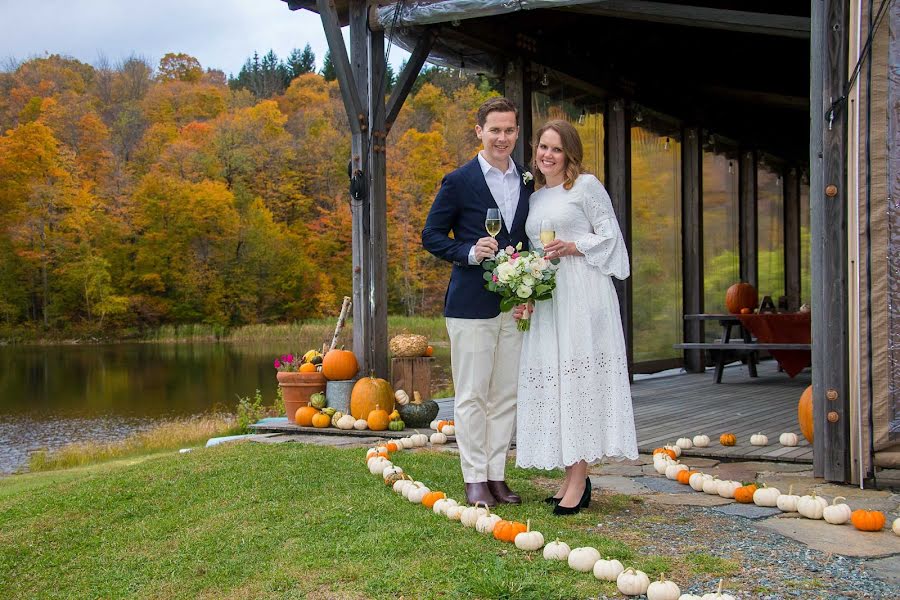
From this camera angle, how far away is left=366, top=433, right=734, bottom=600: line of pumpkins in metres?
2.34

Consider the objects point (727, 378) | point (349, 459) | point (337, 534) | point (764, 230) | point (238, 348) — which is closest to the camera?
point (337, 534)

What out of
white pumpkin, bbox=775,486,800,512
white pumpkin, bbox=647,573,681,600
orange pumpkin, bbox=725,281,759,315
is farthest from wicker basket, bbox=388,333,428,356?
white pumpkin, bbox=647,573,681,600

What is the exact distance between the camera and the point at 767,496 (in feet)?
11.7

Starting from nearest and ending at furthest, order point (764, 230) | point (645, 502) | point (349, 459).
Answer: point (645, 502) < point (349, 459) < point (764, 230)

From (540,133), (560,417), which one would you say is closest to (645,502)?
(560,417)

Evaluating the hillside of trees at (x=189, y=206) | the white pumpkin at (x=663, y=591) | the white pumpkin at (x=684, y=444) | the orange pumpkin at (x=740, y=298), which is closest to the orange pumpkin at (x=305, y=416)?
the white pumpkin at (x=684, y=444)

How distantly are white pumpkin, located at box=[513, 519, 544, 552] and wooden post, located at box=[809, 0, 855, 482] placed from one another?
176cm

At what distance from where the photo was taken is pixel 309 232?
35.8 m

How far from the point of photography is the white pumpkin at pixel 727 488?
3.74 meters

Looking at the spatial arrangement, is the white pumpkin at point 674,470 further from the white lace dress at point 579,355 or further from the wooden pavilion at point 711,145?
the white lace dress at point 579,355

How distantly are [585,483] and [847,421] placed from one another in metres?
1.27

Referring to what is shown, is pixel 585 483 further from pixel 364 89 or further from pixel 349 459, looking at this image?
pixel 364 89

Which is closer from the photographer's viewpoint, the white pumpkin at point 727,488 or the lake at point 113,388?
the white pumpkin at point 727,488

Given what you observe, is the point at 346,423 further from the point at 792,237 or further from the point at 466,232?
the point at 792,237
